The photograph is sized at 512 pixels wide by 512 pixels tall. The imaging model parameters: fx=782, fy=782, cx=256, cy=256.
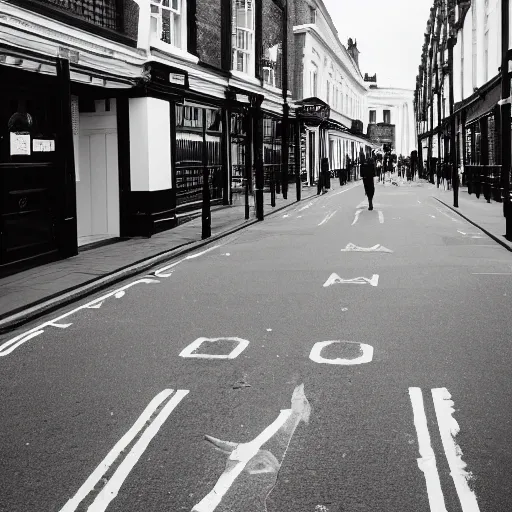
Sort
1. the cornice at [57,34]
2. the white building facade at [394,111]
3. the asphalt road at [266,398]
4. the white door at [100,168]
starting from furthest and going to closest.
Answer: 1. the white building facade at [394,111]
2. the white door at [100,168]
3. the cornice at [57,34]
4. the asphalt road at [266,398]

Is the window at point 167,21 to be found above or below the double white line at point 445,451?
above

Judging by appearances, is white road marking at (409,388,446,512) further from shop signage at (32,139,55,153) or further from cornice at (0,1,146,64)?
shop signage at (32,139,55,153)

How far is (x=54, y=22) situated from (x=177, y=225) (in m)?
7.24

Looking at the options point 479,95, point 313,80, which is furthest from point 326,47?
point 479,95

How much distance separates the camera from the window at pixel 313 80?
152 feet

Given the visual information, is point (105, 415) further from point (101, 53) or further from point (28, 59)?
point (101, 53)

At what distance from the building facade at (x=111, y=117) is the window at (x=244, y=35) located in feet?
0.98

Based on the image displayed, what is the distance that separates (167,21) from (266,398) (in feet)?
53.0

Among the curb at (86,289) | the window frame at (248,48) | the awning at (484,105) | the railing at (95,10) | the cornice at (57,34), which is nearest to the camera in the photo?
the curb at (86,289)

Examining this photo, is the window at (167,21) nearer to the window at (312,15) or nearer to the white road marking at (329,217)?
the white road marking at (329,217)

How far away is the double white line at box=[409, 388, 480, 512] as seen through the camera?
3.79m

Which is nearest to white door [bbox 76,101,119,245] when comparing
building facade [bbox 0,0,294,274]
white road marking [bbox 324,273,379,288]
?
building facade [bbox 0,0,294,274]

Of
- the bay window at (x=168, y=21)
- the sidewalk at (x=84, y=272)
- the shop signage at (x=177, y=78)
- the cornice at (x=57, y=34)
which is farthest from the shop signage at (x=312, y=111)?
the cornice at (x=57, y=34)

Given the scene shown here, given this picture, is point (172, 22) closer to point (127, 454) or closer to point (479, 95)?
point (479, 95)
